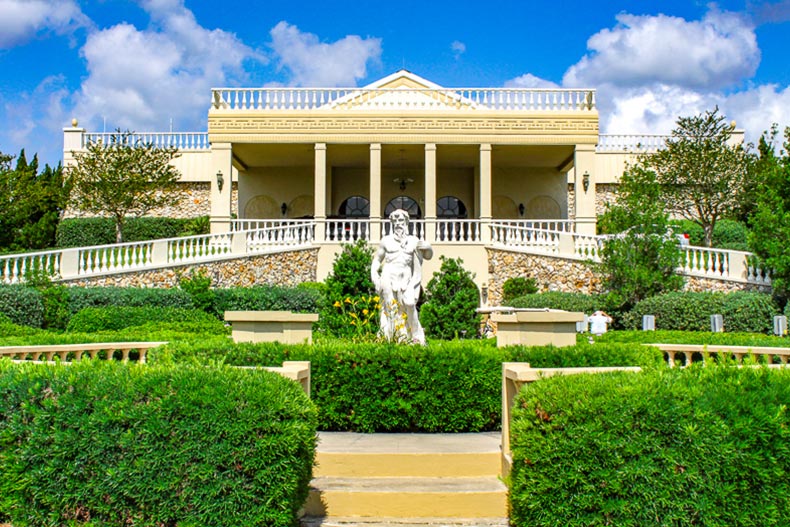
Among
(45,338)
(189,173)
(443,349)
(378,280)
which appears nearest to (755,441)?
(443,349)

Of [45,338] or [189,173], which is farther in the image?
[189,173]

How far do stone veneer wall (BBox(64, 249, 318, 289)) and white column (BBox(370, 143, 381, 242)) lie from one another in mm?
2031

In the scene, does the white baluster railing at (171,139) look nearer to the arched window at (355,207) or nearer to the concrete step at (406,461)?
the arched window at (355,207)

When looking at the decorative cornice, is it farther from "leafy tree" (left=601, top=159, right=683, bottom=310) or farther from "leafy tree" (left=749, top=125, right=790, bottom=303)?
"leafy tree" (left=749, top=125, right=790, bottom=303)

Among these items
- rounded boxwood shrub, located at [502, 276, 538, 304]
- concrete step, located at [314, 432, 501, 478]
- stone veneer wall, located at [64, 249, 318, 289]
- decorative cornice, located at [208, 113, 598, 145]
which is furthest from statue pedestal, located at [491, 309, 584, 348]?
decorative cornice, located at [208, 113, 598, 145]

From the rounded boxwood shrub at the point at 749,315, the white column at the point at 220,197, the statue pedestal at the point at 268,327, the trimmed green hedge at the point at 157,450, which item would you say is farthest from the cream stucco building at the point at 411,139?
the trimmed green hedge at the point at 157,450

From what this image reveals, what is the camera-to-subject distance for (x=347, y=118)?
76.8 ft

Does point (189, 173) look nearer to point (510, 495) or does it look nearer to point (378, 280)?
point (378, 280)

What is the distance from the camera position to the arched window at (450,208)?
1169 inches

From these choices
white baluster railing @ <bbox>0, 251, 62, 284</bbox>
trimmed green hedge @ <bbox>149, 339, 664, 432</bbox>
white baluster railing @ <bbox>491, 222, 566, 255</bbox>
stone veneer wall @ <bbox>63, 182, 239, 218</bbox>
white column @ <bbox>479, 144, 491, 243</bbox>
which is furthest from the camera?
stone veneer wall @ <bbox>63, 182, 239, 218</bbox>

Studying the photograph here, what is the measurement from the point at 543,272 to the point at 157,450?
18062mm

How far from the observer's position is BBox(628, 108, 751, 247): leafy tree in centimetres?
2327

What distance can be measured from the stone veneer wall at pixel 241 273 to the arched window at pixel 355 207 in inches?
288

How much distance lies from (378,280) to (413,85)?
2051 centimetres
